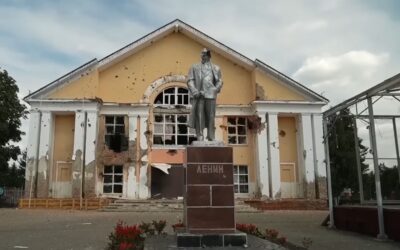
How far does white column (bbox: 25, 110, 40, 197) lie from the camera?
24.6 meters

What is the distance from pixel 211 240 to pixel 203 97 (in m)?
3.21

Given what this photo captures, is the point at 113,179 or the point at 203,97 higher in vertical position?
the point at 203,97

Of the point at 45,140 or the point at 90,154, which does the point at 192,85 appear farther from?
the point at 45,140

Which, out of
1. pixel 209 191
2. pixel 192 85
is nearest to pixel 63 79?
pixel 192 85

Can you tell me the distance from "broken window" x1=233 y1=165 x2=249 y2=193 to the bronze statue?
1654cm

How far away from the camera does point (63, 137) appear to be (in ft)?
85.9

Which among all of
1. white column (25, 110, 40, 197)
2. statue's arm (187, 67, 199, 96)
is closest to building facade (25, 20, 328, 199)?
white column (25, 110, 40, 197)

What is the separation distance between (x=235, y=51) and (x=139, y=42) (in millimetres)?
5776

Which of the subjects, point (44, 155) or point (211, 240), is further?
point (44, 155)

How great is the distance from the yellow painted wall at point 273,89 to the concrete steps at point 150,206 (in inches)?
276

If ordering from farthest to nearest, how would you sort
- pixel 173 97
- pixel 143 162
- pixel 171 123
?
pixel 173 97 < pixel 171 123 < pixel 143 162

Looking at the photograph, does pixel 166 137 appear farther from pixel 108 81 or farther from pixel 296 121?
pixel 296 121

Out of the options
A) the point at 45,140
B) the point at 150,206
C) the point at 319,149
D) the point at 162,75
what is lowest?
the point at 150,206

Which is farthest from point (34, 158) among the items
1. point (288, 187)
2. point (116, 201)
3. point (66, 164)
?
point (288, 187)
